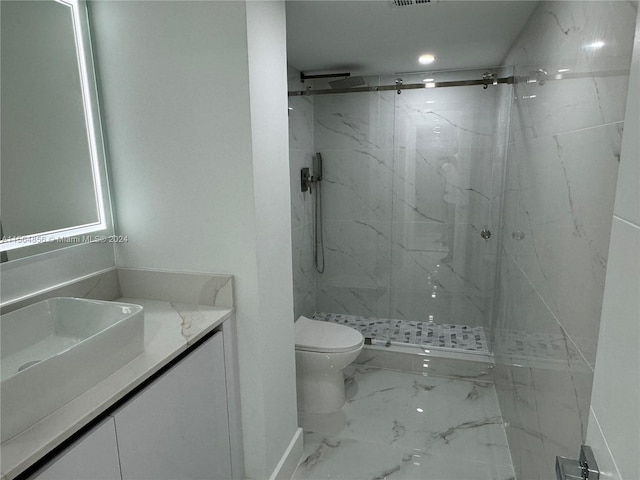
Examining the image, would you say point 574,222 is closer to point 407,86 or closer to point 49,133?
point 49,133

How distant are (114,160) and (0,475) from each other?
4.02ft

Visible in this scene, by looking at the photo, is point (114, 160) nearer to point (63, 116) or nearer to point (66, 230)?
point (63, 116)

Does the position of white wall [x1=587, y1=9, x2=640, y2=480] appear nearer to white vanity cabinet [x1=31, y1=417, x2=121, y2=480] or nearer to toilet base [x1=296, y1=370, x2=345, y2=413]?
white vanity cabinet [x1=31, y1=417, x2=121, y2=480]

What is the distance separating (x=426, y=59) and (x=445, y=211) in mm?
1138

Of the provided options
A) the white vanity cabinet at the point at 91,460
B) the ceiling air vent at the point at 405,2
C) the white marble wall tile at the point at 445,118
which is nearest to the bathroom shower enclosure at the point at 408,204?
the white marble wall tile at the point at 445,118

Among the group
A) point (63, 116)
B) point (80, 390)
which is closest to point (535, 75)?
point (63, 116)

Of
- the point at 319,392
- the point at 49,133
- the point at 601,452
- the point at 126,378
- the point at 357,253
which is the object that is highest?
the point at 49,133

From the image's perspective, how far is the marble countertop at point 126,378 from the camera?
860mm

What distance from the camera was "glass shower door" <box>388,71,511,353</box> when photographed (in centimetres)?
305

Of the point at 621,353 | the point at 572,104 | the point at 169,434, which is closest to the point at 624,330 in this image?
the point at 621,353

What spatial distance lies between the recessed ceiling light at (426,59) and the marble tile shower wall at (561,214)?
0.64 meters

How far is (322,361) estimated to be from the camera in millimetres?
2363

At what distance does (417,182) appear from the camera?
328cm

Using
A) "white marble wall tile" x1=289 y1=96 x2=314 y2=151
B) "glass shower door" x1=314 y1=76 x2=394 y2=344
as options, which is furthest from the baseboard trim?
"white marble wall tile" x1=289 y1=96 x2=314 y2=151
